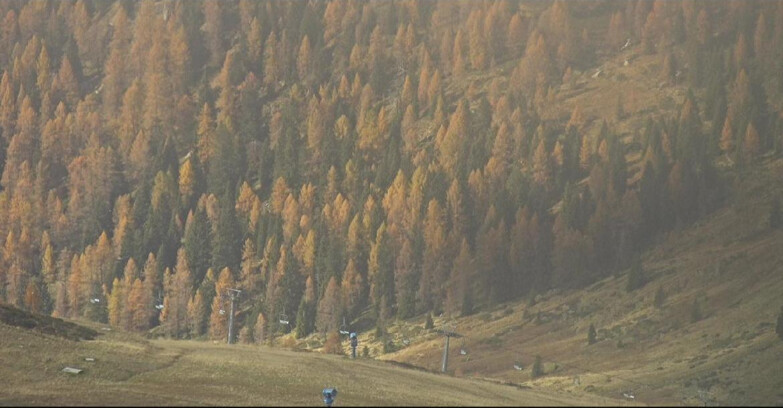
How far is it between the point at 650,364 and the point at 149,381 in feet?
396

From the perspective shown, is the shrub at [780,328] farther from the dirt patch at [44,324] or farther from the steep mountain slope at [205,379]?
the dirt patch at [44,324]

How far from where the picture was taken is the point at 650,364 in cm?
19850

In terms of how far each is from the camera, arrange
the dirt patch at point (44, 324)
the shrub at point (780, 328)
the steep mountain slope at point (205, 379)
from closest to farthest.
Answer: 1. the steep mountain slope at point (205, 379)
2. the dirt patch at point (44, 324)
3. the shrub at point (780, 328)

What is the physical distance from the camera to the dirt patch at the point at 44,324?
376 ft

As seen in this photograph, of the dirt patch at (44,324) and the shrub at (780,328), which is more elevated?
the dirt patch at (44,324)

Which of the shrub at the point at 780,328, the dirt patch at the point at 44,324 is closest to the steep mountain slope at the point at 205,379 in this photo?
the dirt patch at the point at 44,324

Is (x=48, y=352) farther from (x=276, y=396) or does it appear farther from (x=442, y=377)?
(x=442, y=377)

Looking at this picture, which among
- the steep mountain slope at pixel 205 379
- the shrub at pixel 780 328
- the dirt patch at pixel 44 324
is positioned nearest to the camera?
the steep mountain slope at pixel 205 379

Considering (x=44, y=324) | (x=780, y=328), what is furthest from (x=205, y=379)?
(x=780, y=328)

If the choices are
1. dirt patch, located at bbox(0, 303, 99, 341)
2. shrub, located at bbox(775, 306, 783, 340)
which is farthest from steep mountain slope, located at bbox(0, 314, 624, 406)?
shrub, located at bbox(775, 306, 783, 340)

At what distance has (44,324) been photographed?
117 meters

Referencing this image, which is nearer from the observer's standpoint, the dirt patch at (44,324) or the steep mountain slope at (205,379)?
the steep mountain slope at (205,379)

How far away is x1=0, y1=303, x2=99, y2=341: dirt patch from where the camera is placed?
4510 inches

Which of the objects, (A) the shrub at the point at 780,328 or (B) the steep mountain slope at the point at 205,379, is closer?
(B) the steep mountain slope at the point at 205,379
